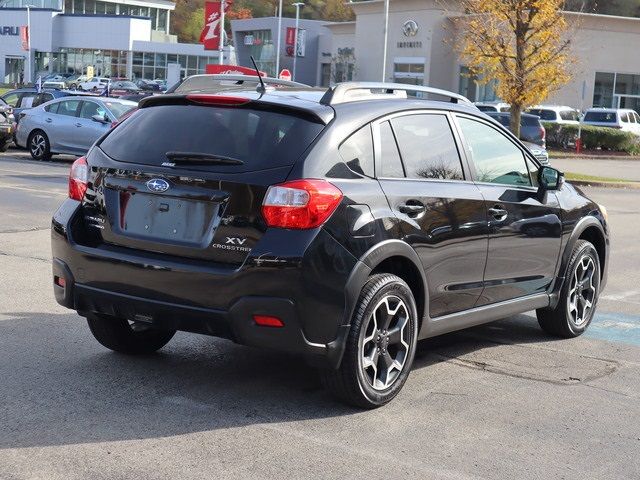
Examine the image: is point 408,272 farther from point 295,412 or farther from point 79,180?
point 79,180

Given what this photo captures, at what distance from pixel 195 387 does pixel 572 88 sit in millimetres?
55801

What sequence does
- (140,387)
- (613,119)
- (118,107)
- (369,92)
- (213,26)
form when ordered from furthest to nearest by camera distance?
(613,119)
(213,26)
(118,107)
(369,92)
(140,387)

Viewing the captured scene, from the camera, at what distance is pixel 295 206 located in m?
5.09

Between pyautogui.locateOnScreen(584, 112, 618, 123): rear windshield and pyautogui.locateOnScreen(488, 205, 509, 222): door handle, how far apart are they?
41.2 meters

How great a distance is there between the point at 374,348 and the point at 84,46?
96.9 m

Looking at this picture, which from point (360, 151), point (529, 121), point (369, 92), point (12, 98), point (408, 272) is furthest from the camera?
point (529, 121)

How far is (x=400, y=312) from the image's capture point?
5660mm

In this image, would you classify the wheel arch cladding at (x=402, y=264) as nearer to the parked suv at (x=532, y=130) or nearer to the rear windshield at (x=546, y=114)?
the parked suv at (x=532, y=130)

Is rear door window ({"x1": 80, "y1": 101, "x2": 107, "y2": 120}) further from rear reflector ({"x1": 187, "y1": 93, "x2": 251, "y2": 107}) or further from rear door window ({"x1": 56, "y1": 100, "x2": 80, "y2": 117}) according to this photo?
rear reflector ({"x1": 187, "y1": 93, "x2": 251, "y2": 107})

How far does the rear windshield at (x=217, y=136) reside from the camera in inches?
209

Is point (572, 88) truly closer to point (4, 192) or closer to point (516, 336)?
point (4, 192)

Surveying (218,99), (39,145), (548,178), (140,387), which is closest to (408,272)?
(218,99)

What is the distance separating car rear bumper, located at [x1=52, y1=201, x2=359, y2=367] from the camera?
504cm

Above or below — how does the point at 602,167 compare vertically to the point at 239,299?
below
